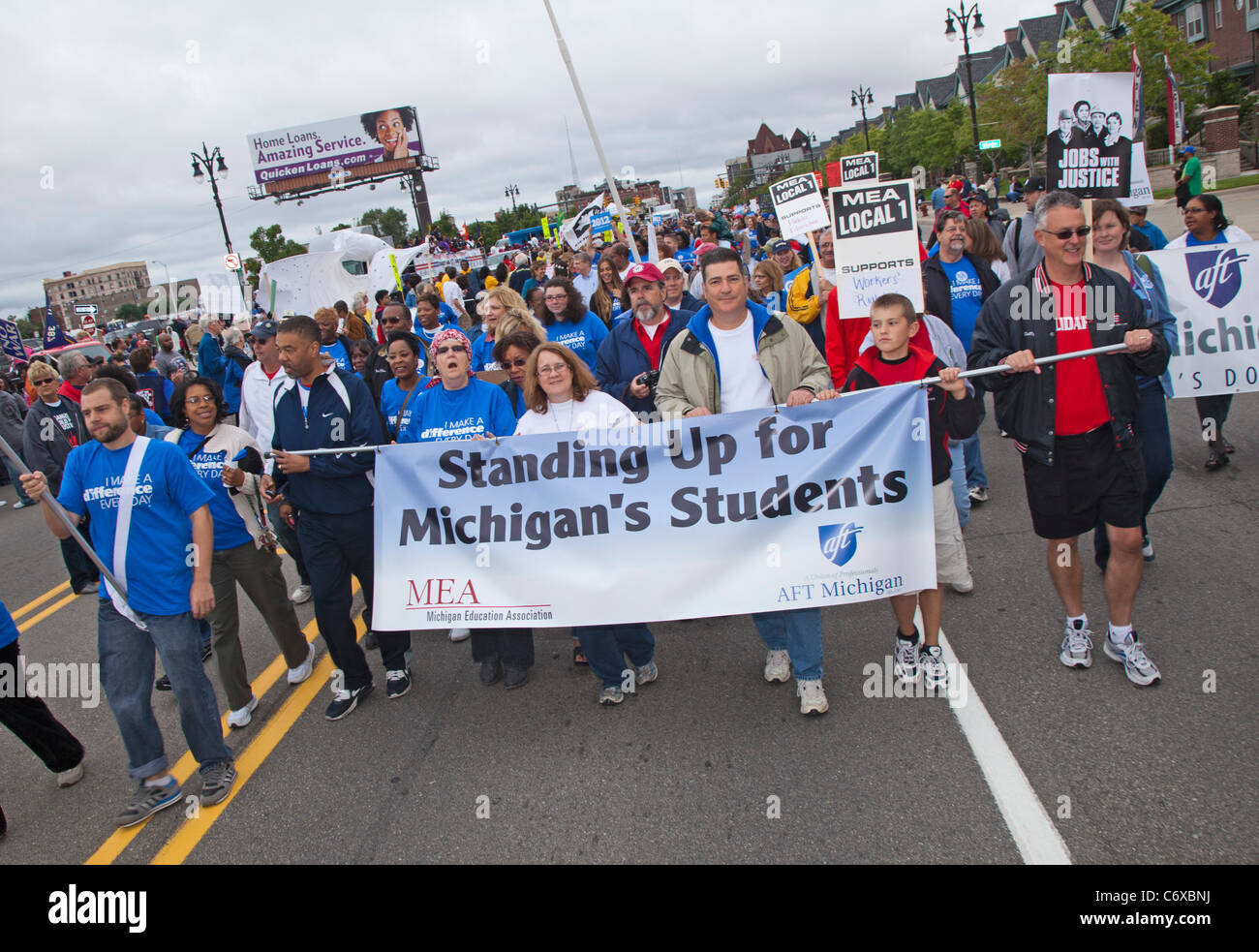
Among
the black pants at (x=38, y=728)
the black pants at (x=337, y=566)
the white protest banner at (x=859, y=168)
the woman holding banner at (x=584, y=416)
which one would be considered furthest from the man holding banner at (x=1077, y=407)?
the black pants at (x=38, y=728)

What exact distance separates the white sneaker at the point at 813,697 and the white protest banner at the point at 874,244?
2.23 m

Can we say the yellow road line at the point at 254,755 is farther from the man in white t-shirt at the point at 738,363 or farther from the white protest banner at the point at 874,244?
the white protest banner at the point at 874,244

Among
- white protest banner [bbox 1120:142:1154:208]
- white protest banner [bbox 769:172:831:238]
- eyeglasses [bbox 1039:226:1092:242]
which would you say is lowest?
eyeglasses [bbox 1039:226:1092:242]

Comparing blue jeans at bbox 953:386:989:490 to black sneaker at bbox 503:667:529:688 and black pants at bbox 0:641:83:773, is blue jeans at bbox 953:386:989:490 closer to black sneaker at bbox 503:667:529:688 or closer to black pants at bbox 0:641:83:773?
black sneaker at bbox 503:667:529:688

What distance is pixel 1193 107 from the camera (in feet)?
112

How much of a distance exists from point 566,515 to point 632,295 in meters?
2.05

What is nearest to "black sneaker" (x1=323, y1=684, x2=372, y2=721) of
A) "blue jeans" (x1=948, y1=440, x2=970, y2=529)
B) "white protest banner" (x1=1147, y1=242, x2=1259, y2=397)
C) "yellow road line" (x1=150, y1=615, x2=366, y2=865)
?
"yellow road line" (x1=150, y1=615, x2=366, y2=865)

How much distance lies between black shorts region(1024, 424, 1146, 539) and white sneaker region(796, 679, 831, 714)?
1.34 meters

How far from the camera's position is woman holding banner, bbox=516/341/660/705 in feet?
14.6

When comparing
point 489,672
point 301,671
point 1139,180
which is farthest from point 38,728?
point 1139,180

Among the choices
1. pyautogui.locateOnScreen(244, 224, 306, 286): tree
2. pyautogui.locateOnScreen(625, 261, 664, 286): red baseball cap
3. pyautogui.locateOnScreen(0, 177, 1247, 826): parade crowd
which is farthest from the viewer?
pyautogui.locateOnScreen(244, 224, 306, 286): tree

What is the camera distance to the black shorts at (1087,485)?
3.96m
